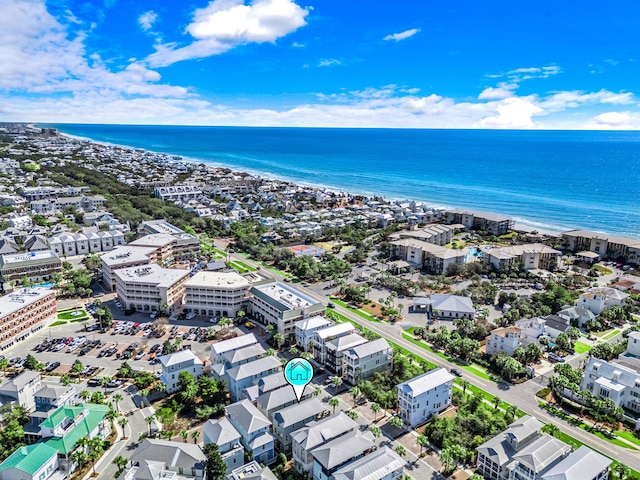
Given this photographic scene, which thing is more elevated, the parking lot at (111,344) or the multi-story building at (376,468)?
the multi-story building at (376,468)

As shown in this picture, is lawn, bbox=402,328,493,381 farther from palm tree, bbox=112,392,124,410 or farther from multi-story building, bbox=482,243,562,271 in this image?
palm tree, bbox=112,392,124,410

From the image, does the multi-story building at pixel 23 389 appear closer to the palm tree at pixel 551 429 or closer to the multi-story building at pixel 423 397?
the multi-story building at pixel 423 397

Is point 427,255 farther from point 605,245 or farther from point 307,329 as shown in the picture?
point 307,329

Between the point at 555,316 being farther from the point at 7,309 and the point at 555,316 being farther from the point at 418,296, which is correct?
the point at 7,309

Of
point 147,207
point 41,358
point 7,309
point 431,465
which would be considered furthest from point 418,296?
point 147,207

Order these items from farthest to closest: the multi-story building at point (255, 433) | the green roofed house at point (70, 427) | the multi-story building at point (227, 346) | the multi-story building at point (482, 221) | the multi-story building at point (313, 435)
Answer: the multi-story building at point (482, 221) → the multi-story building at point (227, 346) → the multi-story building at point (255, 433) → the green roofed house at point (70, 427) → the multi-story building at point (313, 435)

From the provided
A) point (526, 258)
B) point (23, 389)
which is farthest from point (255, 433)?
point (526, 258)

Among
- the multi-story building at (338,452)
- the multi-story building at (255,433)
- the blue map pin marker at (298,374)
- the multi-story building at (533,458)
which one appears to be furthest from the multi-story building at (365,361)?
the multi-story building at (533,458)
